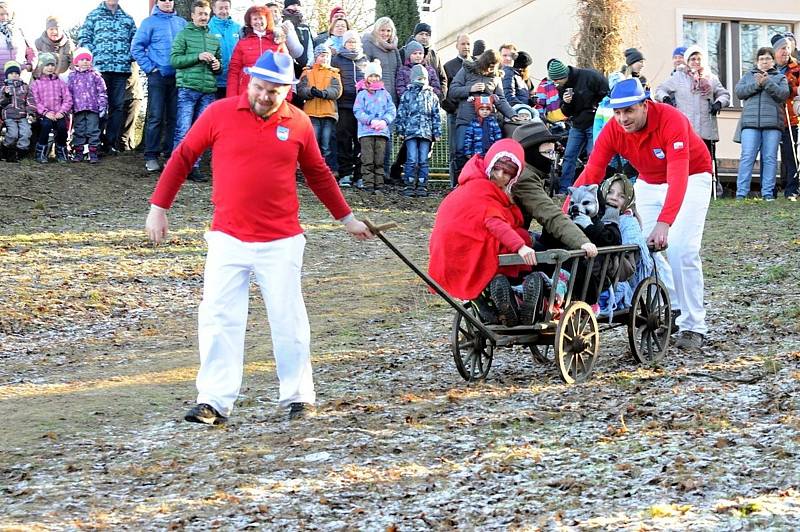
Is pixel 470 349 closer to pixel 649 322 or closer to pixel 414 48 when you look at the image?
pixel 649 322

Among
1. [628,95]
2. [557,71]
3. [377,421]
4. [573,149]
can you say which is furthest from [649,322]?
[573,149]

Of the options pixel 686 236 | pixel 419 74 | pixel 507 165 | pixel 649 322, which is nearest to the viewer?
pixel 507 165

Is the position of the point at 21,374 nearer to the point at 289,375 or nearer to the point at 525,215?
the point at 289,375

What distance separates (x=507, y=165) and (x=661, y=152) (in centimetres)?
151

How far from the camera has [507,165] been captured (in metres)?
8.45

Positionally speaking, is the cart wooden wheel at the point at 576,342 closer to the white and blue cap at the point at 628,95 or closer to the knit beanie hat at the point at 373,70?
the white and blue cap at the point at 628,95

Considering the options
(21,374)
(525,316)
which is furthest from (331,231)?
(525,316)

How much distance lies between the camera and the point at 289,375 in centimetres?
770

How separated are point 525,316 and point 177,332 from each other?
4234mm

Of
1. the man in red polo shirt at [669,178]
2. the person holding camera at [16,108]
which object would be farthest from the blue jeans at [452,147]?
the man in red polo shirt at [669,178]

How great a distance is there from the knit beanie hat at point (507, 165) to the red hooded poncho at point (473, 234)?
0.02 meters

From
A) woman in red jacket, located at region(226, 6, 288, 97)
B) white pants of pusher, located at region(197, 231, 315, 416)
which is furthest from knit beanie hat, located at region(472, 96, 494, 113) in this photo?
white pants of pusher, located at region(197, 231, 315, 416)

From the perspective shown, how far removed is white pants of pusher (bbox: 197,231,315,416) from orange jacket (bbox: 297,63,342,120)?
991 centimetres

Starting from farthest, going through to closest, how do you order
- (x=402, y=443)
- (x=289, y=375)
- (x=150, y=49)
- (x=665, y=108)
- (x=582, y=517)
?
(x=150, y=49) → (x=665, y=108) → (x=289, y=375) → (x=402, y=443) → (x=582, y=517)
